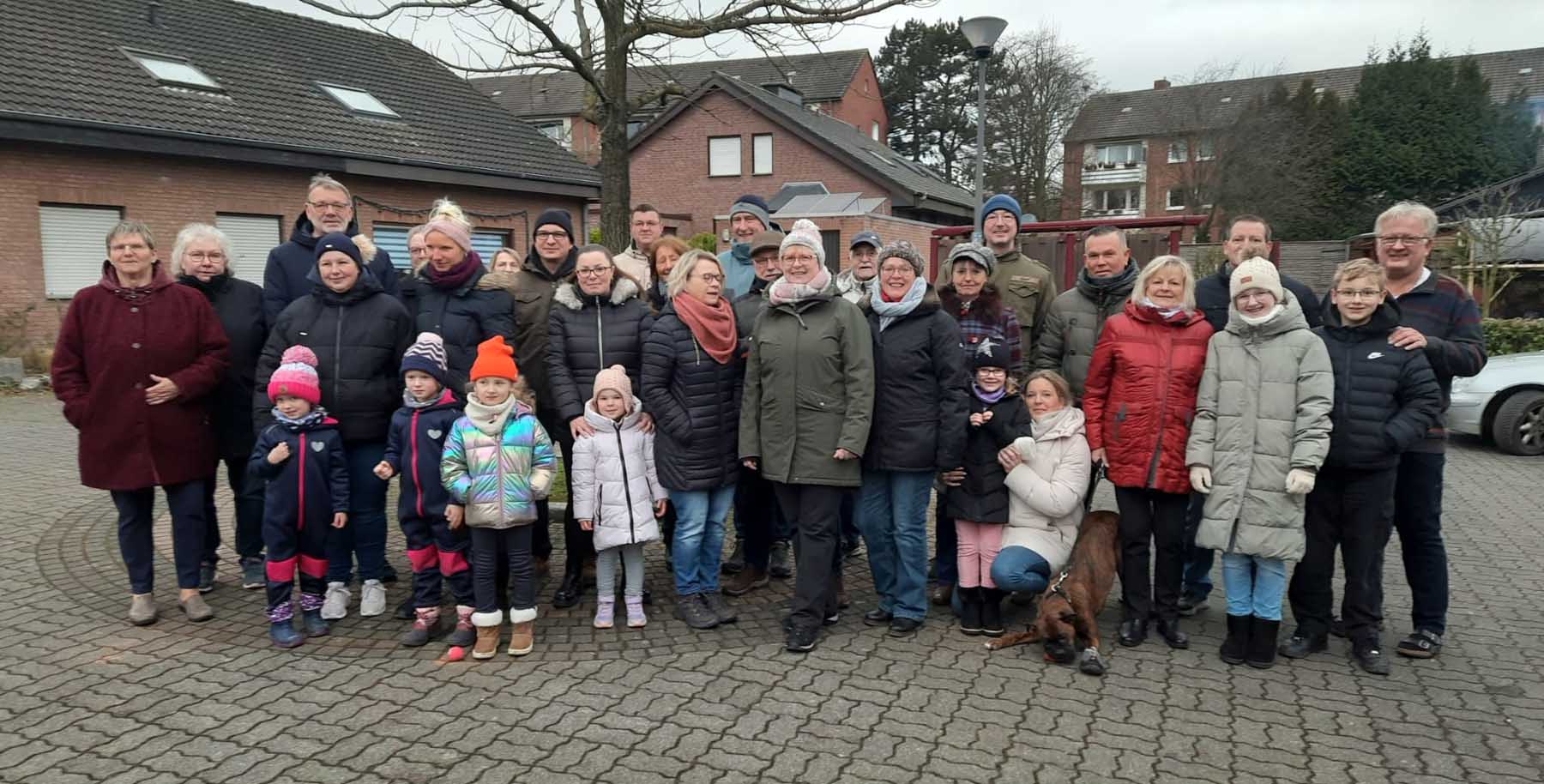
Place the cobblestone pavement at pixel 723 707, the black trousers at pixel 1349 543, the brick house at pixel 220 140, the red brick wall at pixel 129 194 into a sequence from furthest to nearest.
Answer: the brick house at pixel 220 140 < the red brick wall at pixel 129 194 < the black trousers at pixel 1349 543 < the cobblestone pavement at pixel 723 707

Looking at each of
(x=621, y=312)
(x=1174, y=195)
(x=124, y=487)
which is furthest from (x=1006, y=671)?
(x=1174, y=195)

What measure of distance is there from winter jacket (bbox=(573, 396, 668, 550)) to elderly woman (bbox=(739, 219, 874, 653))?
1.96ft

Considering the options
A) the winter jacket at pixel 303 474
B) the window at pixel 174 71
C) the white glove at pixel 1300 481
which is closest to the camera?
the white glove at pixel 1300 481

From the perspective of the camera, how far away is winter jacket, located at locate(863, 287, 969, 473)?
443 centimetres

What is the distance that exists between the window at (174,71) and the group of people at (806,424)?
1389 cm

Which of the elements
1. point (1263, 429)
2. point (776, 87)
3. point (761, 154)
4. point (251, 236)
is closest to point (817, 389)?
point (1263, 429)

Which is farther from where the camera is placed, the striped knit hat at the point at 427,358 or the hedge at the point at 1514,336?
the hedge at the point at 1514,336

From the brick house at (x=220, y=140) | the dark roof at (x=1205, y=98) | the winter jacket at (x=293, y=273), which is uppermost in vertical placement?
the dark roof at (x=1205, y=98)

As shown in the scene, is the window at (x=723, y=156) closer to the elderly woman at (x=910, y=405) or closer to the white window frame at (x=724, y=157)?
the white window frame at (x=724, y=157)

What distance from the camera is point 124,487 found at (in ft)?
14.8

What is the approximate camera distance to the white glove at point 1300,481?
401 centimetres

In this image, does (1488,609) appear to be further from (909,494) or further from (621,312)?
(621,312)

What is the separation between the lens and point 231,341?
4.96 metres

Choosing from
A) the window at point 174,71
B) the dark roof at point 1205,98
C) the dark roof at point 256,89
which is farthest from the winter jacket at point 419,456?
the dark roof at point 1205,98
